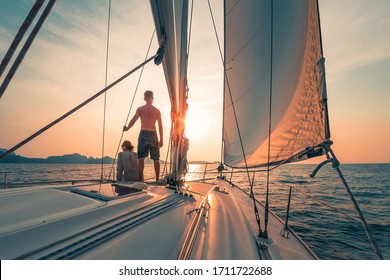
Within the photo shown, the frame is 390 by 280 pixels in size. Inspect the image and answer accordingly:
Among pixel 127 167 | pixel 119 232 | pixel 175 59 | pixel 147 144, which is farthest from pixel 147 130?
pixel 119 232

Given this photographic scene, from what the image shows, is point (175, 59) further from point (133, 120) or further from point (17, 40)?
point (17, 40)

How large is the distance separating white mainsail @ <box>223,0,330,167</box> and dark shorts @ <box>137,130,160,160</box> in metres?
1.60

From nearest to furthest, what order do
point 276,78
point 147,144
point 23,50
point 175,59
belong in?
1. point 23,50
2. point 175,59
3. point 276,78
4. point 147,144

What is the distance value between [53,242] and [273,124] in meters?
3.14

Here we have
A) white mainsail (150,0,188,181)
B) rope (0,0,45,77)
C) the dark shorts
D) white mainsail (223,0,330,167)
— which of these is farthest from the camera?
the dark shorts

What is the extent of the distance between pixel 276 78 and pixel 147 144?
8.38 ft

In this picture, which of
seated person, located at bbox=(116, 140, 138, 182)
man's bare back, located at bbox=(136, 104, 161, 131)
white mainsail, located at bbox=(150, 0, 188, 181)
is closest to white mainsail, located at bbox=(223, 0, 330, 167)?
white mainsail, located at bbox=(150, 0, 188, 181)

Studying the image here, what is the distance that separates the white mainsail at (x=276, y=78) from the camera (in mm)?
2243

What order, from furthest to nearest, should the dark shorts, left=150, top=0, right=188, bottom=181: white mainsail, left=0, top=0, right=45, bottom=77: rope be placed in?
the dark shorts → left=150, top=0, right=188, bottom=181: white mainsail → left=0, top=0, right=45, bottom=77: rope

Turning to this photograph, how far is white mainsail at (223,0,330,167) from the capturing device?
2243 millimetres

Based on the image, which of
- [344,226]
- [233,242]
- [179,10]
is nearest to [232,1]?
[179,10]

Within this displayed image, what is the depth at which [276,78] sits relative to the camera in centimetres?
321

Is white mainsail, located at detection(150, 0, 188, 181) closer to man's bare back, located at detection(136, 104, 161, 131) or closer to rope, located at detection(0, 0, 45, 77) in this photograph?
man's bare back, located at detection(136, 104, 161, 131)

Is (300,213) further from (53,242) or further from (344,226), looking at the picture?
(53,242)
